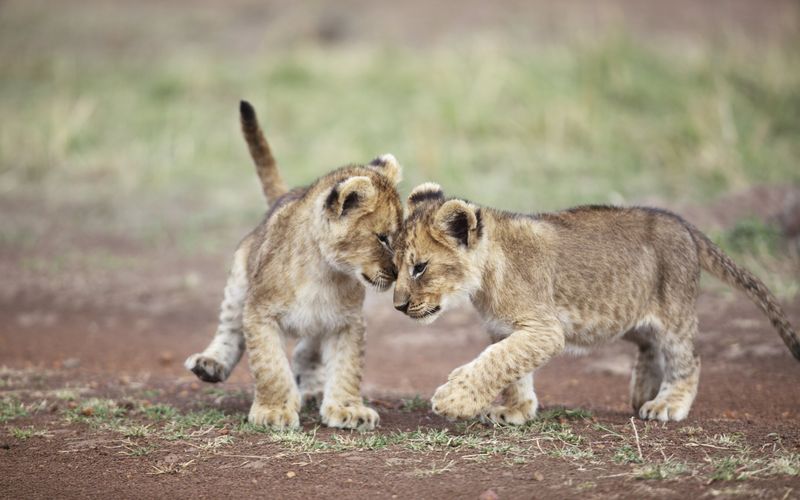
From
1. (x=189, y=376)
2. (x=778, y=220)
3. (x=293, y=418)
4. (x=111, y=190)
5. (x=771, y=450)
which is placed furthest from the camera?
(x=111, y=190)

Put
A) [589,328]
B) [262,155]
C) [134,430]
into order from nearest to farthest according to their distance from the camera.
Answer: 1. [134,430]
2. [589,328]
3. [262,155]

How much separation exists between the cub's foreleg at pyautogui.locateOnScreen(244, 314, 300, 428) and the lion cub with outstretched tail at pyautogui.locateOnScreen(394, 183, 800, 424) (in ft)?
2.41

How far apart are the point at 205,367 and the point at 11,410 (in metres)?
1.08

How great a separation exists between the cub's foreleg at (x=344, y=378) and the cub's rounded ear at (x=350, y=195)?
65 cm

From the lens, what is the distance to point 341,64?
16922 mm

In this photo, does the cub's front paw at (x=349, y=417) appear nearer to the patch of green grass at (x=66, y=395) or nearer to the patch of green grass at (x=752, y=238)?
the patch of green grass at (x=66, y=395)

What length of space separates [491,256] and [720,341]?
304 centimetres

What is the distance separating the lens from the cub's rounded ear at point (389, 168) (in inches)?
231

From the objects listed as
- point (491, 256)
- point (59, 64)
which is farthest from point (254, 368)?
point (59, 64)

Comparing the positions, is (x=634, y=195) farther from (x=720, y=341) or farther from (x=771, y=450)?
(x=771, y=450)

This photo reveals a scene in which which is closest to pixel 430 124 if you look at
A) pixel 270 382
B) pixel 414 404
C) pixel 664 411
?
pixel 414 404

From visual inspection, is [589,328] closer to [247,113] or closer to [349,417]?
[349,417]

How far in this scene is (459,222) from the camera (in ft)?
17.6

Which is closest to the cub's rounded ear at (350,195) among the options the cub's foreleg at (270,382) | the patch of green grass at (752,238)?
the cub's foreleg at (270,382)
